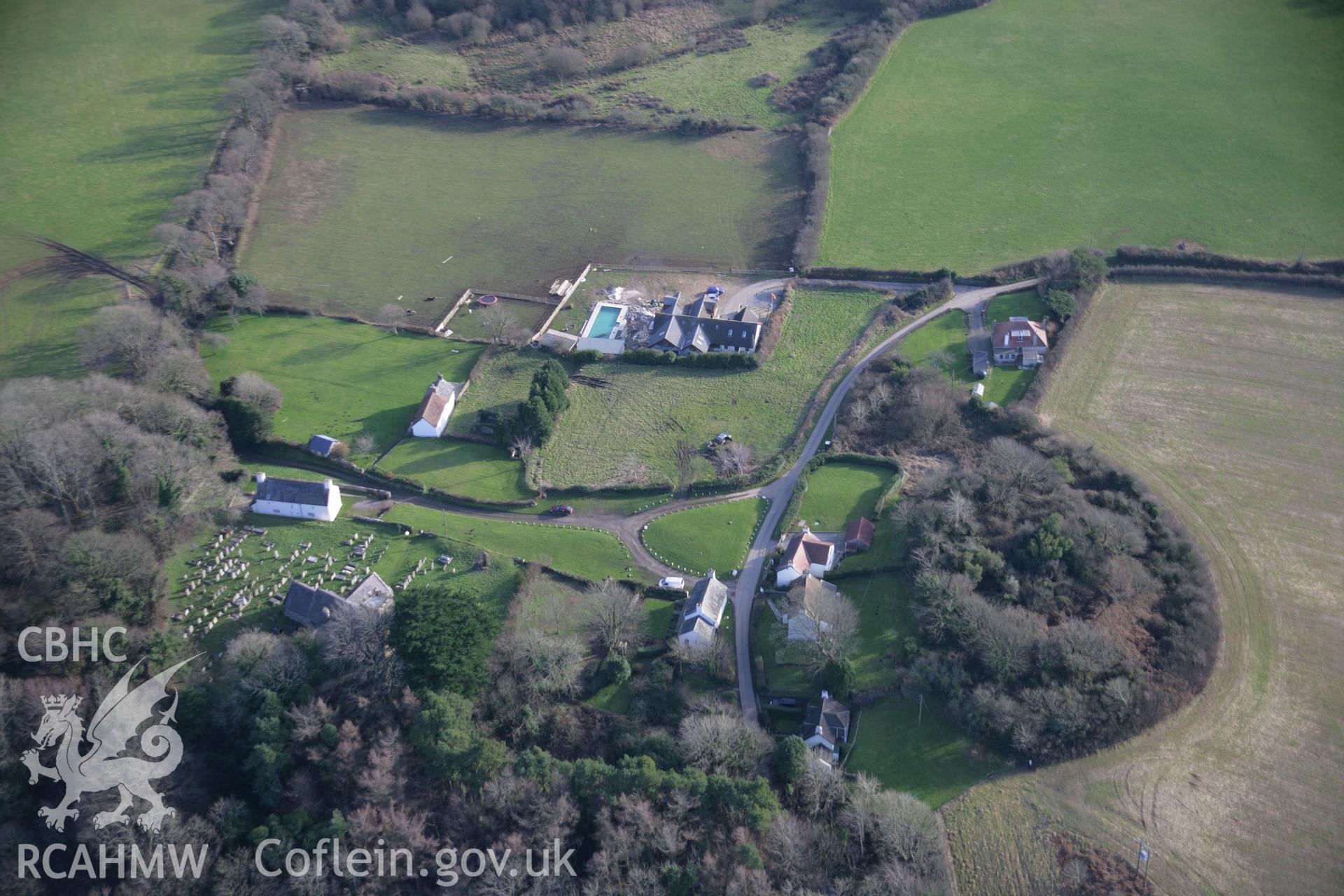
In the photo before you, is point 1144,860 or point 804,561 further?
point 804,561

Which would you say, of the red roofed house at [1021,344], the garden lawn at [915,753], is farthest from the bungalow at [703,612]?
the red roofed house at [1021,344]

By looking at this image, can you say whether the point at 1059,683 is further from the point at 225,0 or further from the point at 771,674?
the point at 225,0

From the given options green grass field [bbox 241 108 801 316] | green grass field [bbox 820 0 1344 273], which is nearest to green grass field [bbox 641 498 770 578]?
green grass field [bbox 241 108 801 316]

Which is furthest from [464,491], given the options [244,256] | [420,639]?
[244,256]

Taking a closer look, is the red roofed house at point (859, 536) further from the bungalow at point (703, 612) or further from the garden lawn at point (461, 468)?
the garden lawn at point (461, 468)

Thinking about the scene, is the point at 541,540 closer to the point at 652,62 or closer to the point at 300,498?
the point at 300,498

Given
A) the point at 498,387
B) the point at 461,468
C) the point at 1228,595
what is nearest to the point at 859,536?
the point at 1228,595

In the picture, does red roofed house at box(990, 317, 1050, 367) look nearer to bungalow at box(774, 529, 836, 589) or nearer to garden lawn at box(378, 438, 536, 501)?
bungalow at box(774, 529, 836, 589)
